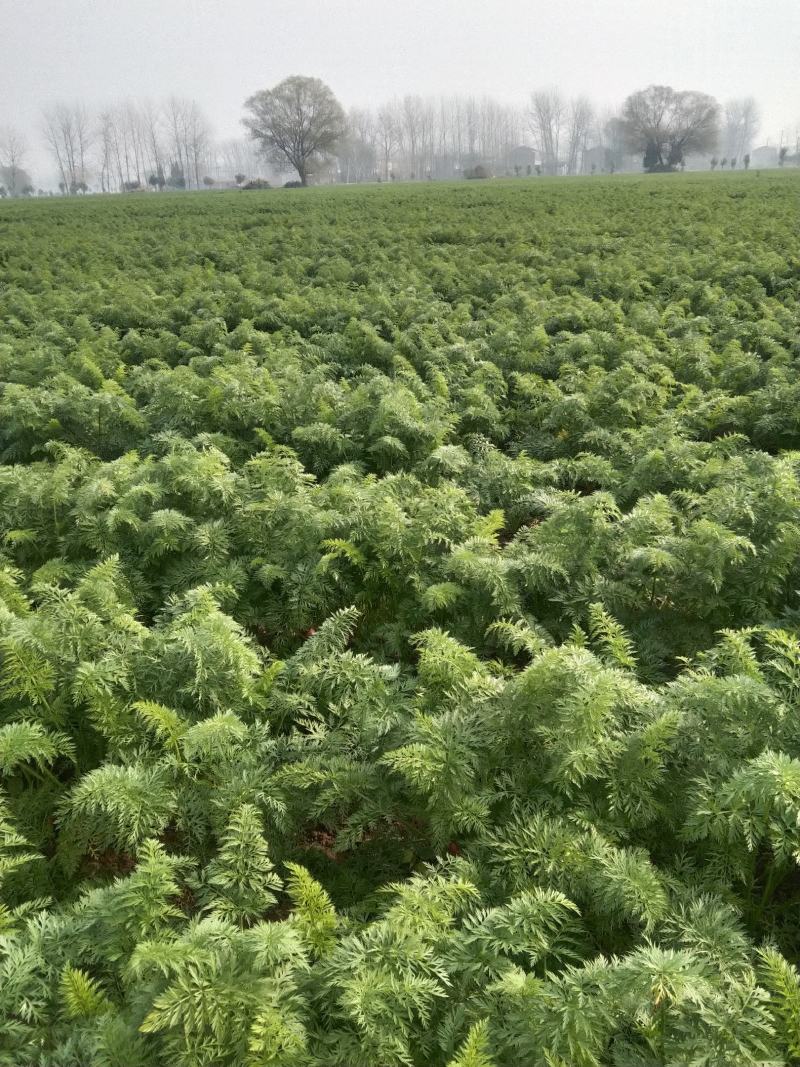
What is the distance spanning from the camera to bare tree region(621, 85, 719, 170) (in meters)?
83.4

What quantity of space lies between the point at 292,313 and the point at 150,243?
45.0ft

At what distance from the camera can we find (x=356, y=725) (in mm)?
3625

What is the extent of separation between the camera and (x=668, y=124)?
85.5m

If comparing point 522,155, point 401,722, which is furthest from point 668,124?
point 401,722

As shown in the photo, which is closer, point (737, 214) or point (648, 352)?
point (648, 352)

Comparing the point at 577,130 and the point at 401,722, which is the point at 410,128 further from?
the point at 401,722

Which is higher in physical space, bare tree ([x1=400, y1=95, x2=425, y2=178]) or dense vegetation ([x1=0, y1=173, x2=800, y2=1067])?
bare tree ([x1=400, y1=95, x2=425, y2=178])

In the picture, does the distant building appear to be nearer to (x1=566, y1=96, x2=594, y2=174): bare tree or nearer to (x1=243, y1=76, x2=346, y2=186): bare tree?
(x1=566, y1=96, x2=594, y2=174): bare tree

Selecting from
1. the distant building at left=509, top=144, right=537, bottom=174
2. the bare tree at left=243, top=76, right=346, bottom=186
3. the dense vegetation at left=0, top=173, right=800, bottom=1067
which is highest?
the distant building at left=509, top=144, right=537, bottom=174

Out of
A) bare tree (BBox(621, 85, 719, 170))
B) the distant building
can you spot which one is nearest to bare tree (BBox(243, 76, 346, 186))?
bare tree (BBox(621, 85, 719, 170))

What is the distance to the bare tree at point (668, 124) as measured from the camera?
83438 mm

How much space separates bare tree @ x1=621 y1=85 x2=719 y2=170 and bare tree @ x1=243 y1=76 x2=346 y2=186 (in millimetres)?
40345

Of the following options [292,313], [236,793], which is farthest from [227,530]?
[292,313]

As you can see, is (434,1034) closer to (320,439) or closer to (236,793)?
(236,793)
